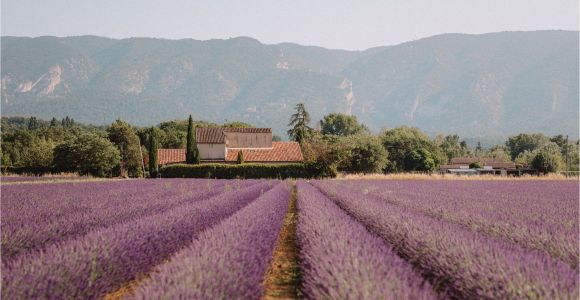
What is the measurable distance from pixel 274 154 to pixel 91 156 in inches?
739

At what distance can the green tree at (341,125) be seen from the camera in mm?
125812

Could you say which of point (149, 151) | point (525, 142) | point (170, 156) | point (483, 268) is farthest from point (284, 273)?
point (525, 142)

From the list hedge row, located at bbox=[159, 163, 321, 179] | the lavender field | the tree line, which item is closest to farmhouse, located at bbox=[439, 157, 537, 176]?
the tree line

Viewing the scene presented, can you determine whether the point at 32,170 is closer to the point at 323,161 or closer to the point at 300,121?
the point at 323,161

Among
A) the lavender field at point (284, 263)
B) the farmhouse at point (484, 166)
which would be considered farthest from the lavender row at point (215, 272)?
the farmhouse at point (484, 166)

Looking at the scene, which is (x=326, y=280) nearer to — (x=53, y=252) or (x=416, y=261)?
(x=416, y=261)

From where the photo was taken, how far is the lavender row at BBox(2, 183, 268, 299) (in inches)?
148

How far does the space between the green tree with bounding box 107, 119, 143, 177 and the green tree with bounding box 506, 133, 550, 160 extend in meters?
103

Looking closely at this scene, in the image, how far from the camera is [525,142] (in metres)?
128

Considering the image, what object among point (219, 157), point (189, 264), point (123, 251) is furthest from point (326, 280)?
point (219, 157)

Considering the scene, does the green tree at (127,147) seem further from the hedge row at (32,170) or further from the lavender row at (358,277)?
the lavender row at (358,277)

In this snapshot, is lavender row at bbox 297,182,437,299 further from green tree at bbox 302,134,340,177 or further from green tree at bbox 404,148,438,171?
green tree at bbox 404,148,438,171

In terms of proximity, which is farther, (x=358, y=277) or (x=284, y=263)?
(x=284, y=263)

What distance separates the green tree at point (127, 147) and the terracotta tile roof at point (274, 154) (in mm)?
11621
